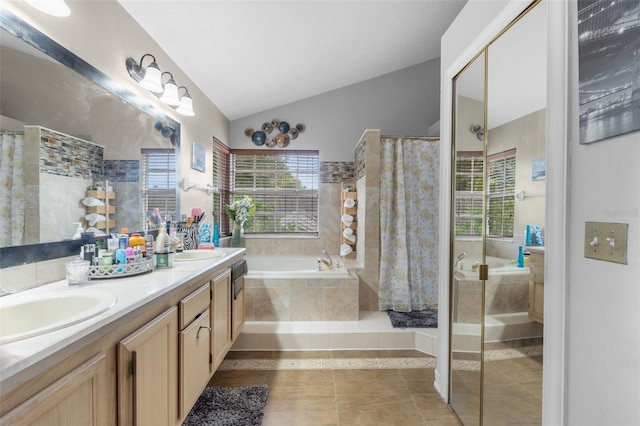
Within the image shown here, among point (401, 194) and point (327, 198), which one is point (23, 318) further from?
point (327, 198)

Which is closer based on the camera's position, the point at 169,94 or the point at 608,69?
the point at 608,69

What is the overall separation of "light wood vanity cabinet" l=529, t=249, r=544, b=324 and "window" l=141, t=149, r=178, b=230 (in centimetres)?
219

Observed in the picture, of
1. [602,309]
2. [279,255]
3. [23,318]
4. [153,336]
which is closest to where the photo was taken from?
[602,309]

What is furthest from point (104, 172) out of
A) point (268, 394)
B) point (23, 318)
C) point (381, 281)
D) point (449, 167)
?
point (381, 281)

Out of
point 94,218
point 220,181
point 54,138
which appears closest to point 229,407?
point 94,218

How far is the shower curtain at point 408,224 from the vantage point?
3195 millimetres

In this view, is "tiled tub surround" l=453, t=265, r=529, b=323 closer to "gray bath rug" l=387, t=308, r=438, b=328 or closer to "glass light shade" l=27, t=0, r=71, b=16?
"gray bath rug" l=387, t=308, r=438, b=328

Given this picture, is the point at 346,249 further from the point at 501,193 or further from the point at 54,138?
the point at 54,138

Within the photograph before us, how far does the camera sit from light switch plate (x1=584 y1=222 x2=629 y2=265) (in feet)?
2.56

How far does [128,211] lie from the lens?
1.76 meters

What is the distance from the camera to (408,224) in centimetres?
328

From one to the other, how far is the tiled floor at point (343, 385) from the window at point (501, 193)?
1.22 metres

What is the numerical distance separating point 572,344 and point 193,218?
256 cm

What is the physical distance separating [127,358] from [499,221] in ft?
5.45
